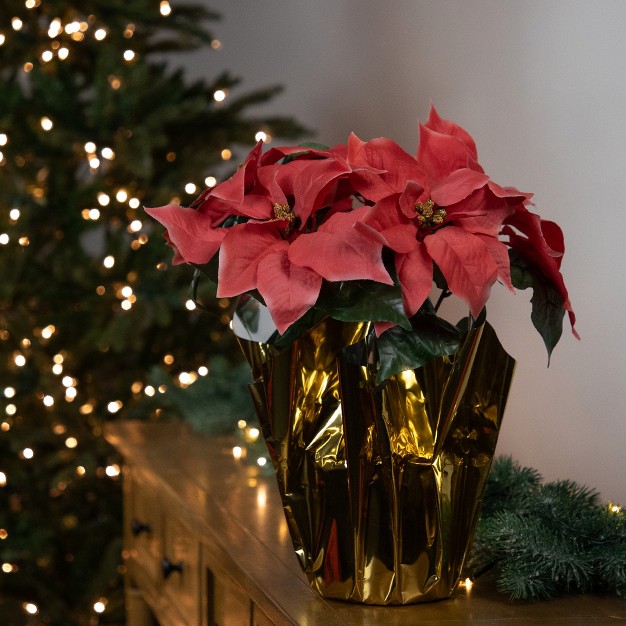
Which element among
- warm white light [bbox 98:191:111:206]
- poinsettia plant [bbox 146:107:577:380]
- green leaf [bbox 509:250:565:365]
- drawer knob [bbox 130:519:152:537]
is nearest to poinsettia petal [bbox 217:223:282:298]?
poinsettia plant [bbox 146:107:577:380]

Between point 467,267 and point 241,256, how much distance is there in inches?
6.5

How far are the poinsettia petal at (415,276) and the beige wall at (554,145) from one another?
407 mm

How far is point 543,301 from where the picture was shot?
2.47 feet

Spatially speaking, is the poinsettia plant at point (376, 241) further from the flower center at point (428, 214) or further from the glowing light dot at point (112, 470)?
the glowing light dot at point (112, 470)

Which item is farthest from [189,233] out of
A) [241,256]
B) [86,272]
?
[86,272]

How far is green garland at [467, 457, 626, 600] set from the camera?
30.1 inches

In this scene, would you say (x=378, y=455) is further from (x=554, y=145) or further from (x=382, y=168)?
(x=554, y=145)

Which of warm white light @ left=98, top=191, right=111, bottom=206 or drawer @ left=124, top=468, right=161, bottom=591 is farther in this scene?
warm white light @ left=98, top=191, right=111, bottom=206

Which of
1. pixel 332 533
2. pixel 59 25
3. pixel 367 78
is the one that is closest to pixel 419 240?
pixel 332 533

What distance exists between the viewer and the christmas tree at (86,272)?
1.89m

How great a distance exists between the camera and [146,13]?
194 centimetres

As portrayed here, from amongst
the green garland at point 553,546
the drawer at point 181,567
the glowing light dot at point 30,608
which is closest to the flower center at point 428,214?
the green garland at point 553,546

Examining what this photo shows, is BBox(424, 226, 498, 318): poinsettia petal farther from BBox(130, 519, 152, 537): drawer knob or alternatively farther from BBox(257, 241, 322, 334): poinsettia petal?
BBox(130, 519, 152, 537): drawer knob

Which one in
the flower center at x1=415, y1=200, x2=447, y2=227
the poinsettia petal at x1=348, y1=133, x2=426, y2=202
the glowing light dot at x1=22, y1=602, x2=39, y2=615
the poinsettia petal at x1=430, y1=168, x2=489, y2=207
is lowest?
the glowing light dot at x1=22, y1=602, x2=39, y2=615
